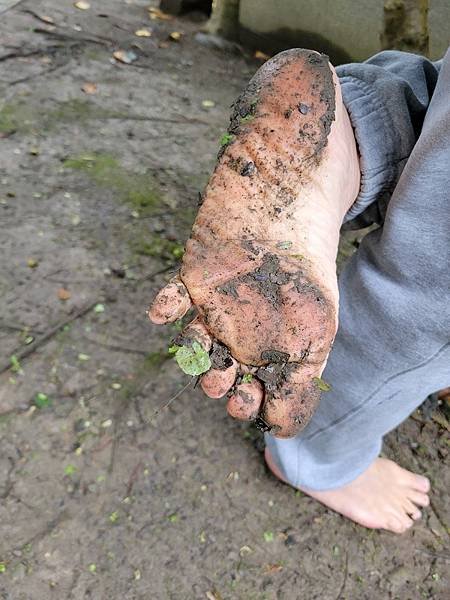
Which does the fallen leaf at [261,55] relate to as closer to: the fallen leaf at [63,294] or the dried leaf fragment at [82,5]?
the dried leaf fragment at [82,5]

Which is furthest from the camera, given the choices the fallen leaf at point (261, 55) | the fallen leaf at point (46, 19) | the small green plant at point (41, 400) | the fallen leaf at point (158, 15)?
the fallen leaf at point (158, 15)

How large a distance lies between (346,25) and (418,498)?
216 cm

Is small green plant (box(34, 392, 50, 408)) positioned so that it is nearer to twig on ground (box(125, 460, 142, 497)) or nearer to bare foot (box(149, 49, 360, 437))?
twig on ground (box(125, 460, 142, 497))

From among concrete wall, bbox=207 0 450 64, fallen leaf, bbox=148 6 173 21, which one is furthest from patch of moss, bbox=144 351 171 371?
fallen leaf, bbox=148 6 173 21

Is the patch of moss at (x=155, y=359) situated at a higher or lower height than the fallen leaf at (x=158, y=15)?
lower

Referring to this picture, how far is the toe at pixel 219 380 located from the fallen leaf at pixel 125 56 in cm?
248

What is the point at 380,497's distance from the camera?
1593mm

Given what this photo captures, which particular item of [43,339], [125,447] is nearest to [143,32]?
→ [43,339]

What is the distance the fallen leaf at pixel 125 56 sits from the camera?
3086 millimetres

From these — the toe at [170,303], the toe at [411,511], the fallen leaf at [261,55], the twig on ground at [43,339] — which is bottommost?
the toe at [411,511]

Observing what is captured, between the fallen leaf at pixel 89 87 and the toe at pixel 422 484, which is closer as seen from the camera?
the toe at pixel 422 484

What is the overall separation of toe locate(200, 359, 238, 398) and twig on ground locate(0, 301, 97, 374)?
88 cm

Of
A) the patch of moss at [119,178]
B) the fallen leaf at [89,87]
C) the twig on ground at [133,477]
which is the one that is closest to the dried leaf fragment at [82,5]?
the fallen leaf at [89,87]

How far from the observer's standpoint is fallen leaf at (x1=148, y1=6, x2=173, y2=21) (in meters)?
3.54
